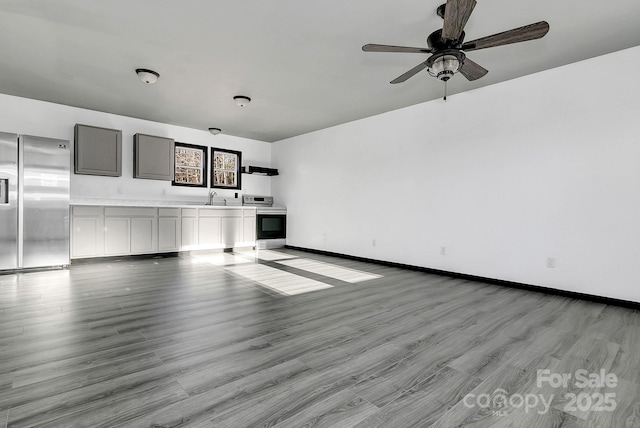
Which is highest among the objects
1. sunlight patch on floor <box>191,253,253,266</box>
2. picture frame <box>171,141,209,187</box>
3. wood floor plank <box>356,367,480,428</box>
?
picture frame <box>171,141,209,187</box>

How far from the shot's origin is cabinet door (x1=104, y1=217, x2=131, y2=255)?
17.5 ft

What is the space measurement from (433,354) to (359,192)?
406 cm

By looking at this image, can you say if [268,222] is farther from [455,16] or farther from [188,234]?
[455,16]

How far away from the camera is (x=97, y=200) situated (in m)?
5.33

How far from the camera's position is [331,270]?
4949mm

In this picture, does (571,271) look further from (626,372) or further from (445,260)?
(626,372)

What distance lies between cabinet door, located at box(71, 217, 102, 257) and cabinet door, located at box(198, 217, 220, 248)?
1.67 metres

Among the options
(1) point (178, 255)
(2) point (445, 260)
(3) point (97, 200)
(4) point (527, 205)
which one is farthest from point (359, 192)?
(3) point (97, 200)

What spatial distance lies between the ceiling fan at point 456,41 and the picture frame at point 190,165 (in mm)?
5175

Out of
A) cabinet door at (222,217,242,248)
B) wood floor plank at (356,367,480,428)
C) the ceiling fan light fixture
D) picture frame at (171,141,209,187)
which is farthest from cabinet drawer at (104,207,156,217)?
wood floor plank at (356,367,480,428)

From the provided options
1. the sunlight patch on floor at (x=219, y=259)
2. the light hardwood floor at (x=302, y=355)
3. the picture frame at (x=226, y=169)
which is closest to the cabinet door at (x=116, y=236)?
the sunlight patch on floor at (x=219, y=259)

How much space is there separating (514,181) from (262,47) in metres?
3.37

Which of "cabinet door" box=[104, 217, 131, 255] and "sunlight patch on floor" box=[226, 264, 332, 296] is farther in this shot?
"cabinet door" box=[104, 217, 131, 255]

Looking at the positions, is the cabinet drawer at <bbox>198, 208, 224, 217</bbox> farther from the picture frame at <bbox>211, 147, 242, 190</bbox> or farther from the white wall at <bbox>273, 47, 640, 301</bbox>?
the white wall at <bbox>273, 47, 640, 301</bbox>
